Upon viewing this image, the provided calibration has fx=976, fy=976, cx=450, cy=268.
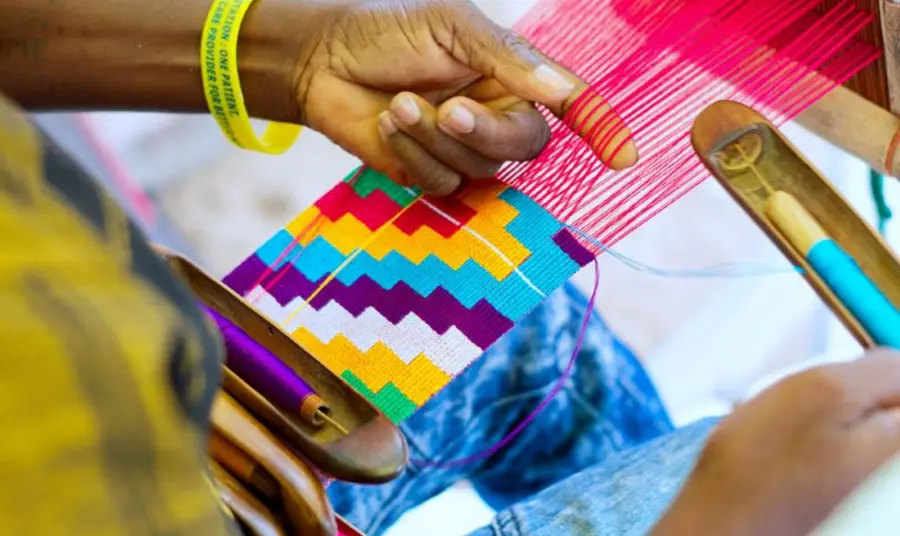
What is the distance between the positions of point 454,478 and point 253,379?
0.32 m

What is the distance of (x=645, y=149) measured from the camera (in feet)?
2.71

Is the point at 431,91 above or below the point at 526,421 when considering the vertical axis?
above

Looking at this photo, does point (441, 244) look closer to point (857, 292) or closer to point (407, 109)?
point (407, 109)

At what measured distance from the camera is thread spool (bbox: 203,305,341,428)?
69 centimetres

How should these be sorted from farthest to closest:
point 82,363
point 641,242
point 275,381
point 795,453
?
point 641,242 < point 275,381 < point 795,453 < point 82,363

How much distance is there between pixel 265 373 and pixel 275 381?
11 mm

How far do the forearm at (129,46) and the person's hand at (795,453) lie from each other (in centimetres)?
53

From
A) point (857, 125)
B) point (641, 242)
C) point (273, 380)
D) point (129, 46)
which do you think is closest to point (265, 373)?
point (273, 380)

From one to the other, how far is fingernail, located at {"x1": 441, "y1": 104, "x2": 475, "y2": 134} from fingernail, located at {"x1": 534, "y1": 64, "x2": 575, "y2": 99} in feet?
0.21

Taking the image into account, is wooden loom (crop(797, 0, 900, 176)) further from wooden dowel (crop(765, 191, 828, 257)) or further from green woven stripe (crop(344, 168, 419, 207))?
green woven stripe (crop(344, 168, 419, 207))

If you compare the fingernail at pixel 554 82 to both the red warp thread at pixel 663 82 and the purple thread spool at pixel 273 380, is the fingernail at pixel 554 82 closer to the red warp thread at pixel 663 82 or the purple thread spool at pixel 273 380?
the red warp thread at pixel 663 82

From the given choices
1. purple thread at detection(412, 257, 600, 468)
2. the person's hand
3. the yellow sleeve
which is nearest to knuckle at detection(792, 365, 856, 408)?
the person's hand

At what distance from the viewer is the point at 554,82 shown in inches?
30.7

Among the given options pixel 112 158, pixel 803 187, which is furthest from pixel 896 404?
pixel 112 158
